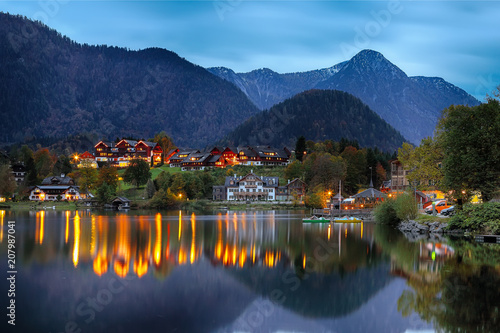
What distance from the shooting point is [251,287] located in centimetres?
2548

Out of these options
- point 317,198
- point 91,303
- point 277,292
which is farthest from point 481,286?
point 317,198

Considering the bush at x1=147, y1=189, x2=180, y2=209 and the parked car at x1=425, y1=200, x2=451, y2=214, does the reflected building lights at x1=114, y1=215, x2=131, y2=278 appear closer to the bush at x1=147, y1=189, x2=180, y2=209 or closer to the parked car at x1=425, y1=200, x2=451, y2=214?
the parked car at x1=425, y1=200, x2=451, y2=214

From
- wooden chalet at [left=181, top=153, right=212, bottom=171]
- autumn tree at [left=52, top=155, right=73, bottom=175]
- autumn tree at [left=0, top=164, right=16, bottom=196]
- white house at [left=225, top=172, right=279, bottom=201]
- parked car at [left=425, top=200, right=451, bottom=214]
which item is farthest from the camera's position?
wooden chalet at [left=181, top=153, right=212, bottom=171]

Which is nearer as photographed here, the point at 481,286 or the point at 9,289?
the point at 9,289

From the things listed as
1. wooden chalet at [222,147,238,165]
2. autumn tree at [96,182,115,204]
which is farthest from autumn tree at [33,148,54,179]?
wooden chalet at [222,147,238,165]

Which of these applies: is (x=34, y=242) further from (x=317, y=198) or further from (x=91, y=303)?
(x=317, y=198)

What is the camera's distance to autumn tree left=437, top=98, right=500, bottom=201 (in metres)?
52.4

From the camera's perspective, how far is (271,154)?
17862 cm

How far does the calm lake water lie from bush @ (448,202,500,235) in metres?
6.55

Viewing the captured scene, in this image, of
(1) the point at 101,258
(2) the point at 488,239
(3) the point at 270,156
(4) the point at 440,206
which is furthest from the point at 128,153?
(1) the point at 101,258

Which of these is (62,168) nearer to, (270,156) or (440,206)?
(270,156)

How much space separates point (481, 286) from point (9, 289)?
21611mm

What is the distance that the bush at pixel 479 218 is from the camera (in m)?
48.1

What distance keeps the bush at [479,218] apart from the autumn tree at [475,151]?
7.97ft
